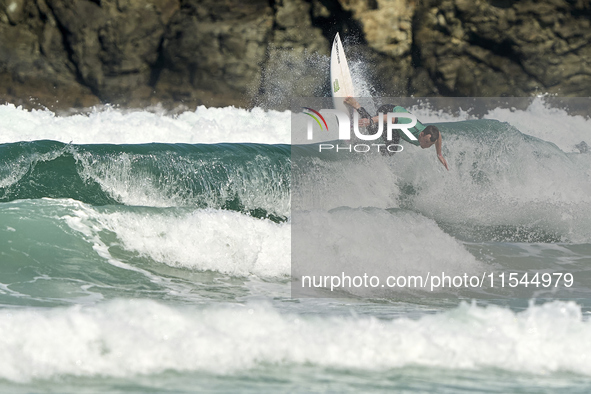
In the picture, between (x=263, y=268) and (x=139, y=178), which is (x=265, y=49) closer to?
(x=139, y=178)

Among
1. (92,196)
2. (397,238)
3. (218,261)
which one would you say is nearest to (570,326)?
(397,238)

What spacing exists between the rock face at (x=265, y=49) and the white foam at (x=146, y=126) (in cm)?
40

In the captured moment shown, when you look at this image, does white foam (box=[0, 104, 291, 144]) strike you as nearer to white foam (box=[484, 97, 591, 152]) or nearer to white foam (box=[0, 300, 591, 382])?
white foam (box=[484, 97, 591, 152])

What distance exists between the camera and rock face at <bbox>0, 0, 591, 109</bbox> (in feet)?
49.0

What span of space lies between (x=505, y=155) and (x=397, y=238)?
13.0 ft

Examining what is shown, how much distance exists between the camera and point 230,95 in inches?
606

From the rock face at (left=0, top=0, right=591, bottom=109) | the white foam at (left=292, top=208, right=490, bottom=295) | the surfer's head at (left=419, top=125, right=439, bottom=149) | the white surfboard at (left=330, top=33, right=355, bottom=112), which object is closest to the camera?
the white foam at (left=292, top=208, right=490, bottom=295)

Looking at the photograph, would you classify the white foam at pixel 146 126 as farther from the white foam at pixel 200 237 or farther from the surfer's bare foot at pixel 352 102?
the white foam at pixel 200 237

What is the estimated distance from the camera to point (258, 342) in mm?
2859

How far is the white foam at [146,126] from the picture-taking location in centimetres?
1362

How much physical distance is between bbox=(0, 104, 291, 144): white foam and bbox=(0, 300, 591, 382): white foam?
422 inches

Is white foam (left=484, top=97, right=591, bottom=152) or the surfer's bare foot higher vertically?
white foam (left=484, top=97, right=591, bottom=152)

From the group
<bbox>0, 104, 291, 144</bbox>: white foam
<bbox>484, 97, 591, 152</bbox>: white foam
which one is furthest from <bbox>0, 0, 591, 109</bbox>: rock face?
<bbox>484, 97, 591, 152</bbox>: white foam

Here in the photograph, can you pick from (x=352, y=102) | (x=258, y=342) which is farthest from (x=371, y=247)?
(x=352, y=102)
